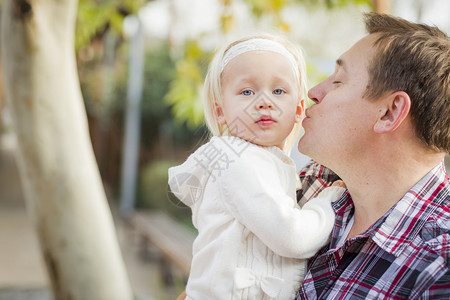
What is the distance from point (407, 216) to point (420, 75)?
1.25 feet

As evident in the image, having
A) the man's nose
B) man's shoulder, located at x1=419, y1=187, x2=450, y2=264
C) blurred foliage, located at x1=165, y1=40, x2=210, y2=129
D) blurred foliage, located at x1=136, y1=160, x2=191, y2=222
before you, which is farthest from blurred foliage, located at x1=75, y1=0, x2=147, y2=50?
blurred foliage, located at x1=136, y1=160, x2=191, y2=222

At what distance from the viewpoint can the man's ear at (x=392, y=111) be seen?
1.56 meters

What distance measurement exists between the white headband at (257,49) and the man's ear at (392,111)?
27 cm

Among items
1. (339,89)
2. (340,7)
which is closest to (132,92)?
(340,7)

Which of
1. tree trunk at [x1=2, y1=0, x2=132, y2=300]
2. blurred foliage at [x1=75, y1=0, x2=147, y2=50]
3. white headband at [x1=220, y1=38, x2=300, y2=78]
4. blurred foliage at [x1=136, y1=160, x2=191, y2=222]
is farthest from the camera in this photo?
blurred foliage at [x1=136, y1=160, x2=191, y2=222]

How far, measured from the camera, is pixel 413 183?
1596 millimetres

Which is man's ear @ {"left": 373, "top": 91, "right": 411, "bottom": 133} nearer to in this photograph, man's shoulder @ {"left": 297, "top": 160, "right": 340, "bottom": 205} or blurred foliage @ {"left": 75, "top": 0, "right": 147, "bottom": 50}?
man's shoulder @ {"left": 297, "top": 160, "right": 340, "bottom": 205}

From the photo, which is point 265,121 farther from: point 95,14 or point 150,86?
point 150,86

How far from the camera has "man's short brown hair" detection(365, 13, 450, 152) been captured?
1548 millimetres

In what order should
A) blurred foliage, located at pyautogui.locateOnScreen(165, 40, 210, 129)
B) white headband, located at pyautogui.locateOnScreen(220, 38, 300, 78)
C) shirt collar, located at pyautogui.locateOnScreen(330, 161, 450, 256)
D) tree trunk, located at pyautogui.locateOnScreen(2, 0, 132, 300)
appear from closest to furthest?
shirt collar, located at pyautogui.locateOnScreen(330, 161, 450, 256), white headband, located at pyautogui.locateOnScreen(220, 38, 300, 78), tree trunk, located at pyautogui.locateOnScreen(2, 0, 132, 300), blurred foliage, located at pyautogui.locateOnScreen(165, 40, 210, 129)

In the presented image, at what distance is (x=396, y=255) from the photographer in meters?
1.46

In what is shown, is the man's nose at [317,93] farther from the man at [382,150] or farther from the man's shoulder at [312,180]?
the man's shoulder at [312,180]

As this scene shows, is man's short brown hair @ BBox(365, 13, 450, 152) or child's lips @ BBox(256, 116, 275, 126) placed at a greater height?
Answer: man's short brown hair @ BBox(365, 13, 450, 152)

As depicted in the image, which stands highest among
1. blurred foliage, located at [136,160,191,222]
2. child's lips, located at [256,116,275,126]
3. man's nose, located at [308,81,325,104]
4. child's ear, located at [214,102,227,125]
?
man's nose, located at [308,81,325,104]
